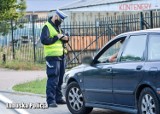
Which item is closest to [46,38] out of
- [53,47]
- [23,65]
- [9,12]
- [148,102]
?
[53,47]

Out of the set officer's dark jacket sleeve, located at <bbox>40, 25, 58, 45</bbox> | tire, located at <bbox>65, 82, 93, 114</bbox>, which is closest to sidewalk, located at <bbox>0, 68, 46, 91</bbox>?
officer's dark jacket sleeve, located at <bbox>40, 25, 58, 45</bbox>

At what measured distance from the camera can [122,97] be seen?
29.8 feet

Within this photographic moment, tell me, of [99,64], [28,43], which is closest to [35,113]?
[99,64]

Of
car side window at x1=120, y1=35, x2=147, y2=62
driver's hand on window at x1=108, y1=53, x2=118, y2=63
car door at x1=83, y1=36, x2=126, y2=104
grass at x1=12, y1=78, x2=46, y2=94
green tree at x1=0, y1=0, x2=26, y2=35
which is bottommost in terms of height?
grass at x1=12, y1=78, x2=46, y2=94

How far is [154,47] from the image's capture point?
342 inches

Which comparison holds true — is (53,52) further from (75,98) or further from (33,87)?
(33,87)

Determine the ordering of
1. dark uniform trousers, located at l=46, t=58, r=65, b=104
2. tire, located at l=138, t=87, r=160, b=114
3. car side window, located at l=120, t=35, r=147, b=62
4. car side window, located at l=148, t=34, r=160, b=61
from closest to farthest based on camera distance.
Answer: tire, located at l=138, t=87, r=160, b=114 < car side window, located at l=148, t=34, r=160, b=61 < car side window, located at l=120, t=35, r=147, b=62 < dark uniform trousers, located at l=46, t=58, r=65, b=104

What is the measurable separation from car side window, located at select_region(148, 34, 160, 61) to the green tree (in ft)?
47.2

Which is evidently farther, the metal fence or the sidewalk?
the metal fence

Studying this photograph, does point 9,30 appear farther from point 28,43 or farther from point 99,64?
point 99,64

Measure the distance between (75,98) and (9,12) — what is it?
13202 millimetres

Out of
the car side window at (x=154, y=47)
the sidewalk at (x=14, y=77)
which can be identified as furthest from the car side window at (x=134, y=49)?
the sidewalk at (x=14, y=77)

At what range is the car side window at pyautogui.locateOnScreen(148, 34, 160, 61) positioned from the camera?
859cm

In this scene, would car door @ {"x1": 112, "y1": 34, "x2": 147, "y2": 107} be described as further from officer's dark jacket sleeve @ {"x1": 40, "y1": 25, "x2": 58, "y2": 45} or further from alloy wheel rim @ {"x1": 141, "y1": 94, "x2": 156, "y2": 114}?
officer's dark jacket sleeve @ {"x1": 40, "y1": 25, "x2": 58, "y2": 45}
